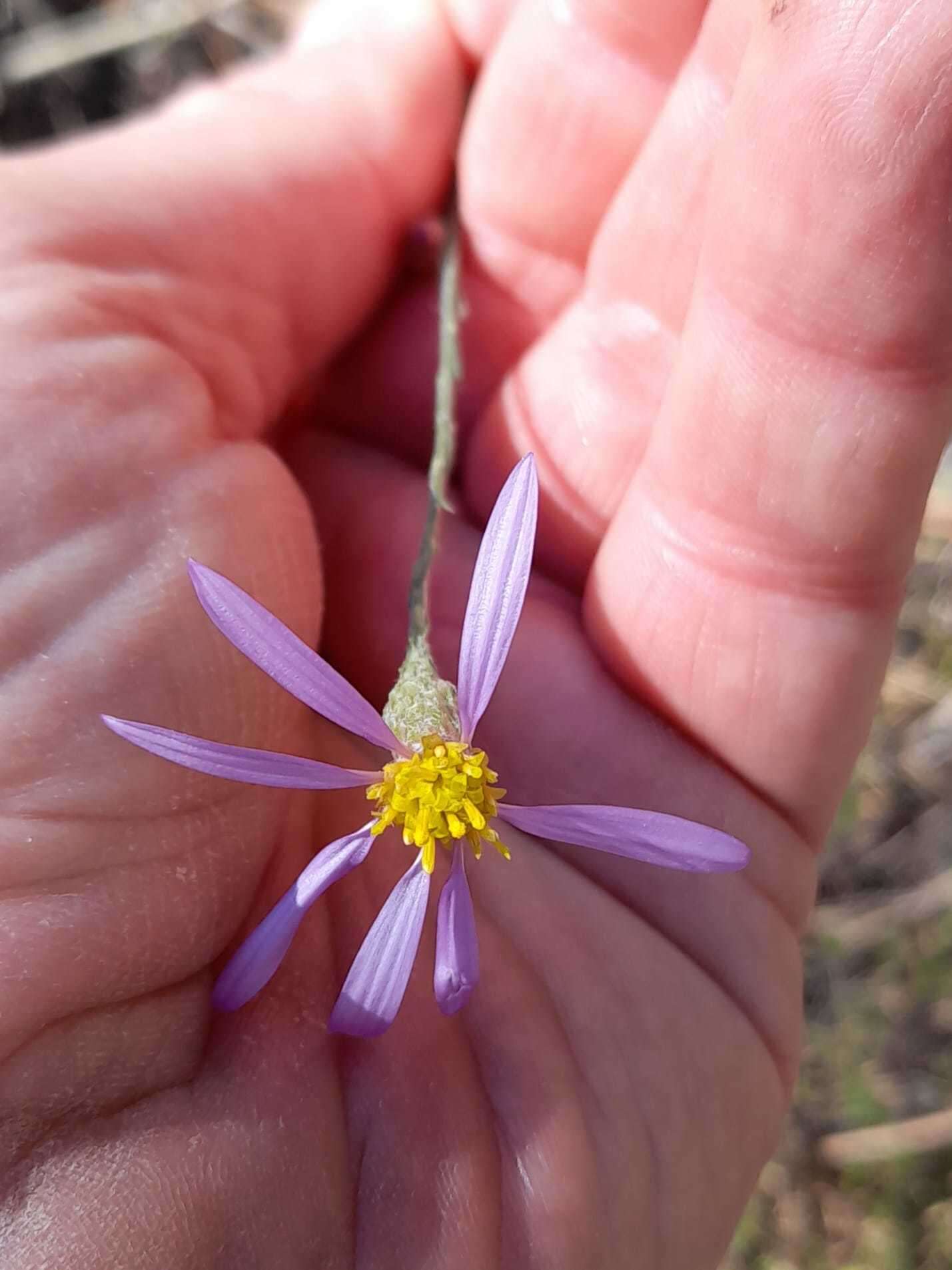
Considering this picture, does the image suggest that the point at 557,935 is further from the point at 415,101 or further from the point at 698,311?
the point at 415,101

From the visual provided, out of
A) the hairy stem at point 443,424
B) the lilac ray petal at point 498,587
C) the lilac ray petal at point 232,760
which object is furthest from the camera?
the hairy stem at point 443,424

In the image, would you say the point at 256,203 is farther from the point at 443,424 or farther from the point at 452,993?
the point at 452,993

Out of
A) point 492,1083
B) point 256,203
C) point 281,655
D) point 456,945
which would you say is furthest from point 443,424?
point 492,1083

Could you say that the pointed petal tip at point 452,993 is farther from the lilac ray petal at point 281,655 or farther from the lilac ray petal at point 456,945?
the lilac ray petal at point 281,655

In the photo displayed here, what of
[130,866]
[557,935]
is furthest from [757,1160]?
[130,866]

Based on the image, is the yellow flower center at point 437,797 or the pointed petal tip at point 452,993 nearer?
the pointed petal tip at point 452,993

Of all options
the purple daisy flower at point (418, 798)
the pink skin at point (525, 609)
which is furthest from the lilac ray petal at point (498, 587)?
the pink skin at point (525, 609)

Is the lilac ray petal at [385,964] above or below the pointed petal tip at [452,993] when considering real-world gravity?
below
